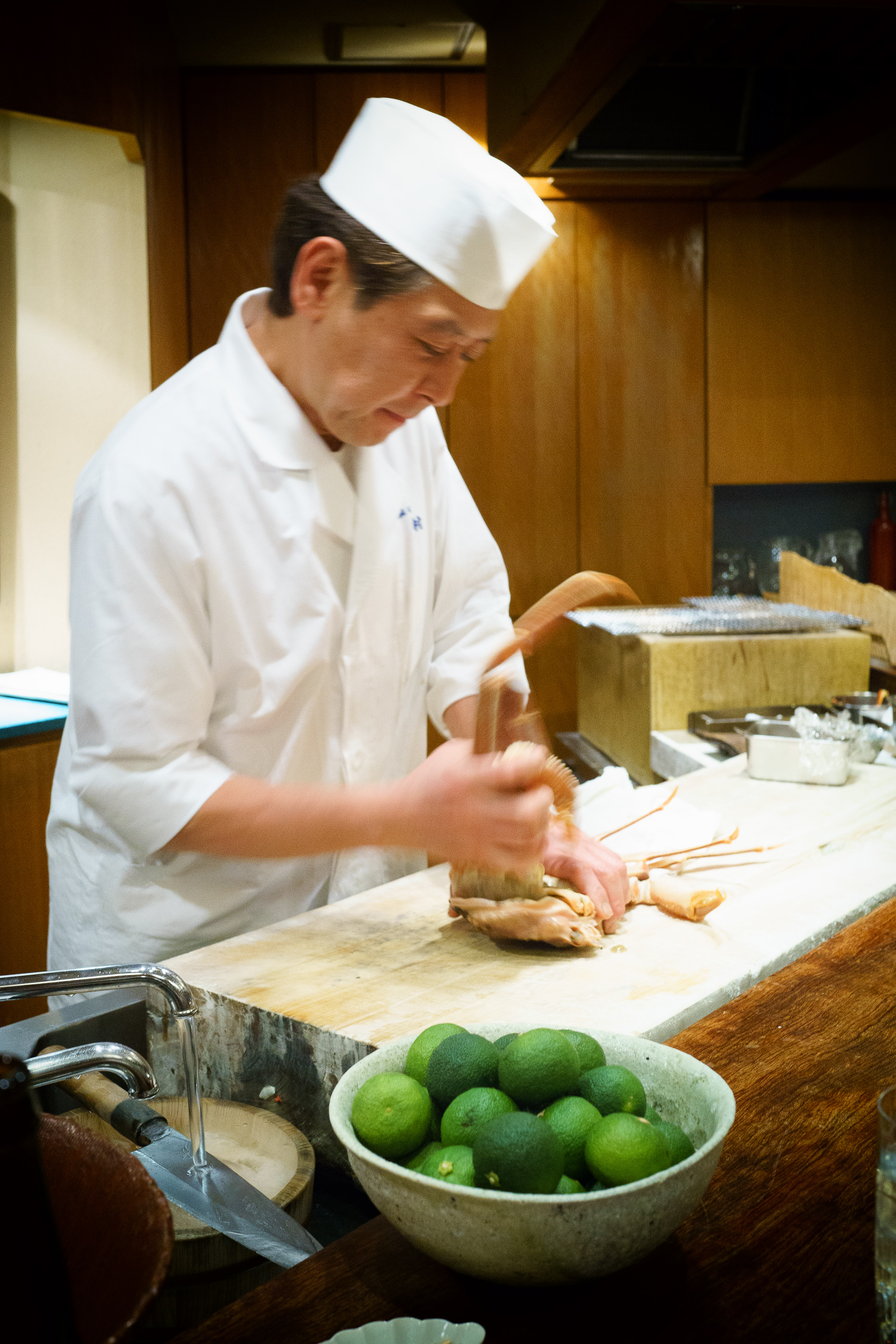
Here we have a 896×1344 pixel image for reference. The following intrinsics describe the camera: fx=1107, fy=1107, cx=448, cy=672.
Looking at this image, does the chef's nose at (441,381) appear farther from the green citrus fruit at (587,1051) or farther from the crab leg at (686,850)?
the green citrus fruit at (587,1051)

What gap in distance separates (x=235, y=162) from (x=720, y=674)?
240cm

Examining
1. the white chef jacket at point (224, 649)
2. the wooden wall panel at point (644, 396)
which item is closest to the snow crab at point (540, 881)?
the white chef jacket at point (224, 649)

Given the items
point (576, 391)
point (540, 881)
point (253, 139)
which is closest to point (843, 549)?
point (576, 391)

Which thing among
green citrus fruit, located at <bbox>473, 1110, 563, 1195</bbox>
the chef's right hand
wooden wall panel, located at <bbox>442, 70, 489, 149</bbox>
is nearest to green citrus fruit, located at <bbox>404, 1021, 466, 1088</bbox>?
green citrus fruit, located at <bbox>473, 1110, 563, 1195</bbox>

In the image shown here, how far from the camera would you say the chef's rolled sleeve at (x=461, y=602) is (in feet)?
5.48

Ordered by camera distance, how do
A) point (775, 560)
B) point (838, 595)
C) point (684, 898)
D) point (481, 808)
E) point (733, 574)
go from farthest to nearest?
point (775, 560)
point (733, 574)
point (838, 595)
point (684, 898)
point (481, 808)

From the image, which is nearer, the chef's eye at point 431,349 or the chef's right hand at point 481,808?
the chef's right hand at point 481,808

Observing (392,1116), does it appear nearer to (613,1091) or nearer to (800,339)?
(613,1091)

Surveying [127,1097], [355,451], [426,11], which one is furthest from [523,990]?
[426,11]

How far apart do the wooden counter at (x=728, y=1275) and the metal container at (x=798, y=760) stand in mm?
1073

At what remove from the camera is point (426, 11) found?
10.4 ft

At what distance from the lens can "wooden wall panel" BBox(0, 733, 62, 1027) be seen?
252 cm

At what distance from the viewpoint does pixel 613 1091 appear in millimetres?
674

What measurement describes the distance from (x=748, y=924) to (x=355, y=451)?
805 mm
